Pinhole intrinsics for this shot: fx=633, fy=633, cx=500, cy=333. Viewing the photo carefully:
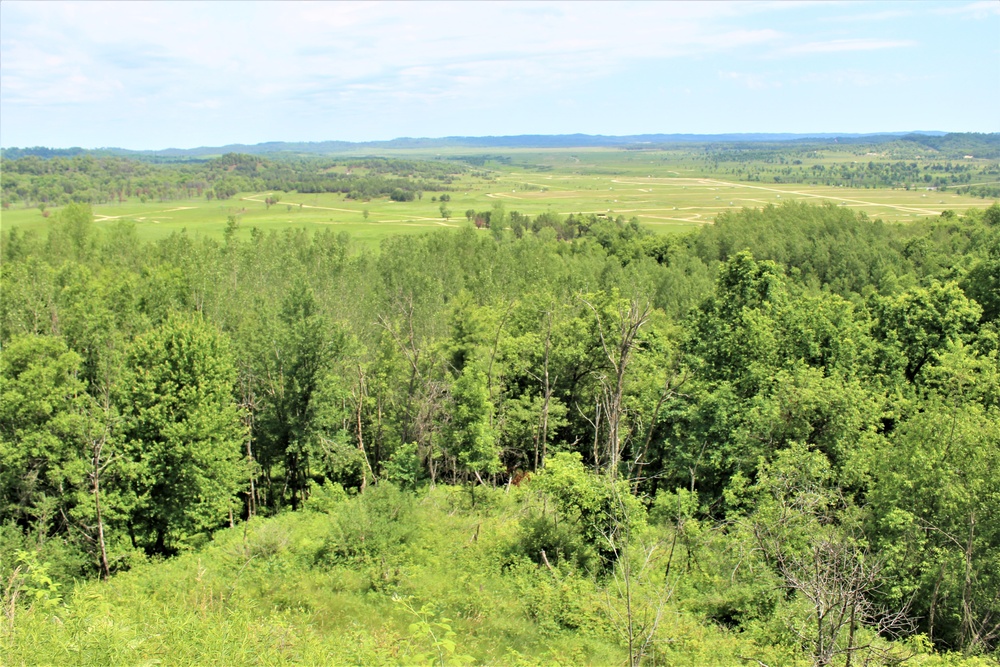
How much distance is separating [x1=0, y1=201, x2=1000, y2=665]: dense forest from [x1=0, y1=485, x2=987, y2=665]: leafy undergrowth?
0.11 metres

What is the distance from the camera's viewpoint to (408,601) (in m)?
17.9

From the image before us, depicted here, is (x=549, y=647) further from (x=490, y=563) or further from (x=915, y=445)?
(x=915, y=445)

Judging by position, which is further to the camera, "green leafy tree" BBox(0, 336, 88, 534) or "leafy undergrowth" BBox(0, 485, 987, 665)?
"green leafy tree" BBox(0, 336, 88, 534)

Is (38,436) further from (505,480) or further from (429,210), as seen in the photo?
(429,210)

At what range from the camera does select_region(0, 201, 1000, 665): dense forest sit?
14352 mm

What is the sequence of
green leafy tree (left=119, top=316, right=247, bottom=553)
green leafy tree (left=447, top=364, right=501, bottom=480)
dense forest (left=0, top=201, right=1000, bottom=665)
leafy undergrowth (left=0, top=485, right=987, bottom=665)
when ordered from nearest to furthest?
1. leafy undergrowth (left=0, top=485, right=987, bottom=665)
2. dense forest (left=0, top=201, right=1000, bottom=665)
3. green leafy tree (left=119, top=316, right=247, bottom=553)
4. green leafy tree (left=447, top=364, right=501, bottom=480)

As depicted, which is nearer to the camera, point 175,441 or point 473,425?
point 175,441

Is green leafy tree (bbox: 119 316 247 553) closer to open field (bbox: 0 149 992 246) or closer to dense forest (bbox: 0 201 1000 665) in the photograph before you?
dense forest (bbox: 0 201 1000 665)

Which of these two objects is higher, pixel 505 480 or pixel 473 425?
pixel 473 425

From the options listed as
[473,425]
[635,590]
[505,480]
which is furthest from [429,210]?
[635,590]

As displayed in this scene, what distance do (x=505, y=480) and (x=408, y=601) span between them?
58.4 feet

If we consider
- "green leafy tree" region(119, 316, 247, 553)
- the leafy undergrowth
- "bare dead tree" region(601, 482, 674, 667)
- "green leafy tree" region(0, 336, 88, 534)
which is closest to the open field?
"green leafy tree" region(119, 316, 247, 553)

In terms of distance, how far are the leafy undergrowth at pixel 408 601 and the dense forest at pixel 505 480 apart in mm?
112

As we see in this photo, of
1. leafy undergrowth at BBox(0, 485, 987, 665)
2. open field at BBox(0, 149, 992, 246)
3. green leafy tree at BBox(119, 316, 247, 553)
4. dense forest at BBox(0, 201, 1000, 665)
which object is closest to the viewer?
leafy undergrowth at BBox(0, 485, 987, 665)
